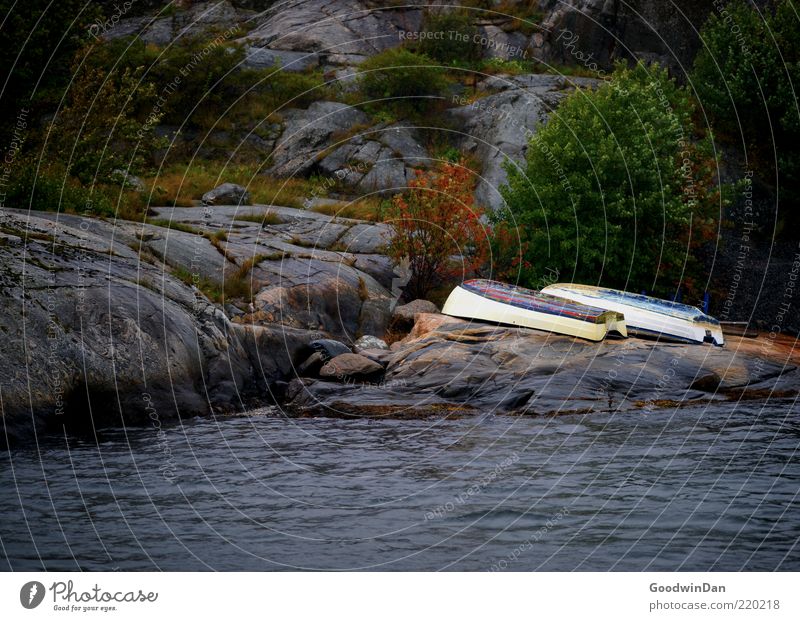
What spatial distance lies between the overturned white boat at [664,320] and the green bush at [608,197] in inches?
149

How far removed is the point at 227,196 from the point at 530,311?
14298mm

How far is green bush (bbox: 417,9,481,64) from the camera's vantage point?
5088 cm

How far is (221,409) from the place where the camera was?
20.5m

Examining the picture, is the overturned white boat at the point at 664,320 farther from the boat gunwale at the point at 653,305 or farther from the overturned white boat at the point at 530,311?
the overturned white boat at the point at 530,311

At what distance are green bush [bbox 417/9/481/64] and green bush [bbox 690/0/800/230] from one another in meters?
12.4

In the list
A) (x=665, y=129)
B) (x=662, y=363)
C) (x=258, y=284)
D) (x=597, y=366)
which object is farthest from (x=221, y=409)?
(x=665, y=129)

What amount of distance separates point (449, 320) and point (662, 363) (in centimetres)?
568

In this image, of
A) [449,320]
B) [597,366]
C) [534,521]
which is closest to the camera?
[534,521]

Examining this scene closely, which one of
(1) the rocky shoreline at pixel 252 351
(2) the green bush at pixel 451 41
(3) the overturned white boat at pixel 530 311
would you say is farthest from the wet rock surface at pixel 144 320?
(2) the green bush at pixel 451 41

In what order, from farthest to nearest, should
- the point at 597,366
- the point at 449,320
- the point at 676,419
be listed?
the point at 449,320 → the point at 597,366 → the point at 676,419

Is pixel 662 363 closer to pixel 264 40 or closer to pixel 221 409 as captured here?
pixel 221 409

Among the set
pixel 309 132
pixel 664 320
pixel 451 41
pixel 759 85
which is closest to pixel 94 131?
pixel 664 320

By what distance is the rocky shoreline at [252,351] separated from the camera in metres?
18.4

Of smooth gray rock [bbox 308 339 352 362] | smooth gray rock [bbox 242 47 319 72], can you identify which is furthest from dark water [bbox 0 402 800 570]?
smooth gray rock [bbox 242 47 319 72]
